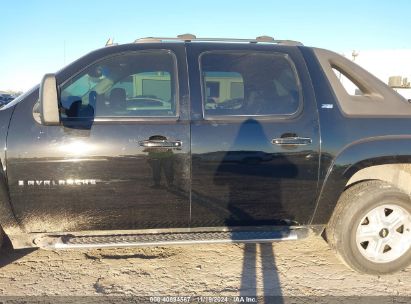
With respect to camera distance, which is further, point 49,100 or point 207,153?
point 207,153

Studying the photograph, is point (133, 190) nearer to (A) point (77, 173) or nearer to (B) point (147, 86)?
(A) point (77, 173)

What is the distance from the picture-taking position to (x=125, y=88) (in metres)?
2.78

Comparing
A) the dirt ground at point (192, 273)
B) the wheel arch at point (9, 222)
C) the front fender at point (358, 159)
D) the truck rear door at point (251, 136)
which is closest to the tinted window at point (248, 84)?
the truck rear door at point (251, 136)

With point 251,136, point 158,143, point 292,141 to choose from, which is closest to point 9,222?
point 158,143

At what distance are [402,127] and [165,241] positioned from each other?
7.05ft

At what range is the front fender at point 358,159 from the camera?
2795 millimetres

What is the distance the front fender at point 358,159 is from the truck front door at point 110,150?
1152 mm

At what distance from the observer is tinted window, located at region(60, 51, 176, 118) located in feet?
8.75

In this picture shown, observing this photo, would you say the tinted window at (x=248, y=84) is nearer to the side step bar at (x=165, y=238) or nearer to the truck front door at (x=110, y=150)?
the truck front door at (x=110, y=150)

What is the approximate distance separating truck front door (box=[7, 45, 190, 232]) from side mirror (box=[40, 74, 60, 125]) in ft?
0.62

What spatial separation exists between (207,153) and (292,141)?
0.68 metres

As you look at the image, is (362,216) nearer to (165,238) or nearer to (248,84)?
(248,84)

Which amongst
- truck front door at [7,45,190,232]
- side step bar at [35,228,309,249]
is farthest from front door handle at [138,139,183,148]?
side step bar at [35,228,309,249]

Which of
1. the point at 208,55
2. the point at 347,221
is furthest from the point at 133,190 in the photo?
the point at 347,221
